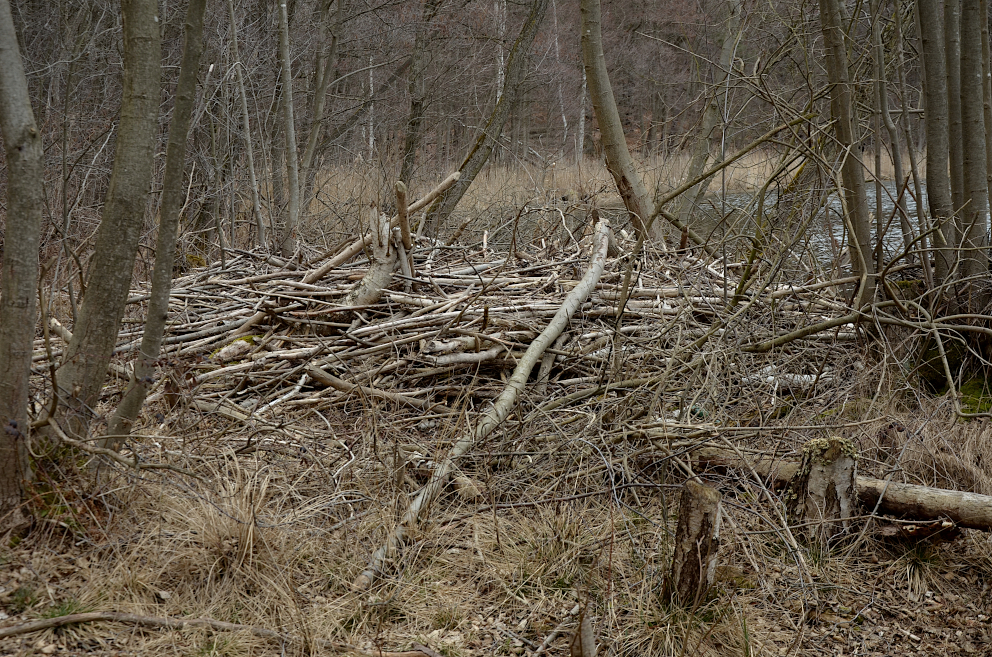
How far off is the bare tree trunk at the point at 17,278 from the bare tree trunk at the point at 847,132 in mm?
4408

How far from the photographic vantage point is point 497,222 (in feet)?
29.0

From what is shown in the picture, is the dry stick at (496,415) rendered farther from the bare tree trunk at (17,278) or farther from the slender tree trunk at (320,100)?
the slender tree trunk at (320,100)

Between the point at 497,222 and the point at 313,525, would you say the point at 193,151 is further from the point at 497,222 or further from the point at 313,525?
the point at 313,525

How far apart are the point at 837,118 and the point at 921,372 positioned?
173 cm

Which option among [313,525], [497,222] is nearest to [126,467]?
[313,525]

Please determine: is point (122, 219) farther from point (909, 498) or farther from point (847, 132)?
point (847, 132)

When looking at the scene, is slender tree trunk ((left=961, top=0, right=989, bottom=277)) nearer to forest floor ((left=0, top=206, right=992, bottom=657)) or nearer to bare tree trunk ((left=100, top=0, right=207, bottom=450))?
forest floor ((left=0, top=206, right=992, bottom=657))

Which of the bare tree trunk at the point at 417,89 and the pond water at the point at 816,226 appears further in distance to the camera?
the bare tree trunk at the point at 417,89

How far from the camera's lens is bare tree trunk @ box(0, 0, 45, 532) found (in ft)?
9.54

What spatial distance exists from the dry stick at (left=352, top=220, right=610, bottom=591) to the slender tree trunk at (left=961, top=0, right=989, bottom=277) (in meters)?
2.32

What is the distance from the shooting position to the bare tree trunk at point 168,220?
312cm

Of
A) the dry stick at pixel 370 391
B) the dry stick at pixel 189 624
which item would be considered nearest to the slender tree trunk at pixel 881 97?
the dry stick at pixel 370 391

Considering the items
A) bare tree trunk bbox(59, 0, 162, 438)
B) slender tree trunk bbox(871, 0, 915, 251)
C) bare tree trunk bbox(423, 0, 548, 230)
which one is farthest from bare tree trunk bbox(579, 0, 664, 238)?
bare tree trunk bbox(59, 0, 162, 438)

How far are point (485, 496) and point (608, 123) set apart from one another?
501 cm
